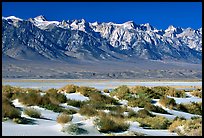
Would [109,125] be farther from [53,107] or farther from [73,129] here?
[53,107]

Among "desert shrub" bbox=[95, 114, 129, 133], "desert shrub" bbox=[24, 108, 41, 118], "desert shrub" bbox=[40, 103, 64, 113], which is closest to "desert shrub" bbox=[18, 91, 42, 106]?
"desert shrub" bbox=[40, 103, 64, 113]

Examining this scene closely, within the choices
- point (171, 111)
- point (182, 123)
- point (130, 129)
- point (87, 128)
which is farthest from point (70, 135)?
point (171, 111)

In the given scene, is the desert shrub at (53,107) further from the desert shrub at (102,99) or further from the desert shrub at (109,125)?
the desert shrub at (109,125)

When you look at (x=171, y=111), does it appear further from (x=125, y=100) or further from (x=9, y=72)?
(x=9, y=72)

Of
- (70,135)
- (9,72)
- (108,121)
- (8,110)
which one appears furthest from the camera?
(9,72)

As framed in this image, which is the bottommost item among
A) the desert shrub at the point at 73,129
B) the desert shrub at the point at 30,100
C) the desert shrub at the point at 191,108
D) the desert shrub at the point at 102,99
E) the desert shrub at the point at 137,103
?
the desert shrub at the point at 191,108

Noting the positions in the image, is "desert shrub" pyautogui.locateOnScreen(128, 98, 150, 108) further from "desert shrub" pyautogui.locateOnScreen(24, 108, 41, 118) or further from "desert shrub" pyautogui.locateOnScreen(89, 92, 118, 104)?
"desert shrub" pyautogui.locateOnScreen(24, 108, 41, 118)

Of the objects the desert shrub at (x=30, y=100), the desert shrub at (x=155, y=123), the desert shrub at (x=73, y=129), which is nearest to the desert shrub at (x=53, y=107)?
the desert shrub at (x=30, y=100)

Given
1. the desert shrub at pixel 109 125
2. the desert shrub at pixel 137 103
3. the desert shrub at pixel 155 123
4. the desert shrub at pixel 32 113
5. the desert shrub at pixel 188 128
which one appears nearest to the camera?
the desert shrub at pixel 188 128

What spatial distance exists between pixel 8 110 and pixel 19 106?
3.86 metres

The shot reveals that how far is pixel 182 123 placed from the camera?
1573 cm

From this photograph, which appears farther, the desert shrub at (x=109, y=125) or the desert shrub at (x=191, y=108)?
the desert shrub at (x=191, y=108)

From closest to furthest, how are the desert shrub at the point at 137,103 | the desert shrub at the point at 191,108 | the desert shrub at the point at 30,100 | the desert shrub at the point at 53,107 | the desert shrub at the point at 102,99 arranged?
the desert shrub at the point at 53,107
the desert shrub at the point at 30,100
the desert shrub at the point at 137,103
the desert shrub at the point at 102,99
the desert shrub at the point at 191,108

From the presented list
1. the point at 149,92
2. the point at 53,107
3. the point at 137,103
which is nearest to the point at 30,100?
the point at 53,107
